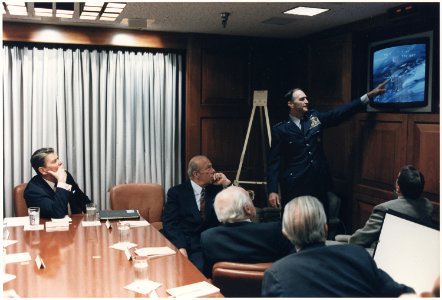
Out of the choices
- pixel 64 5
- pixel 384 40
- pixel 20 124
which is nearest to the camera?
pixel 64 5

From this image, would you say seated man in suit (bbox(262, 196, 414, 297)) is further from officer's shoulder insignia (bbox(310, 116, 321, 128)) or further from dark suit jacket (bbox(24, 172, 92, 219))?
officer's shoulder insignia (bbox(310, 116, 321, 128))

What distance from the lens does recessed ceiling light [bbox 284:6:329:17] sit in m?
3.96

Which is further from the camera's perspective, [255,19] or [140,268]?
[255,19]

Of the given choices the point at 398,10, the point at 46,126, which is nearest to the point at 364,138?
the point at 398,10

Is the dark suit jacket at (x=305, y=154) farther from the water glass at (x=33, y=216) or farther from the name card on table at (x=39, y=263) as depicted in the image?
the name card on table at (x=39, y=263)

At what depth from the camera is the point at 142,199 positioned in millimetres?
4613

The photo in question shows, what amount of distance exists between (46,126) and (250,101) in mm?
2064

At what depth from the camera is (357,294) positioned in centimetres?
185

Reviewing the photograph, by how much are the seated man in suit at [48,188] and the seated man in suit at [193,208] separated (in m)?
0.73

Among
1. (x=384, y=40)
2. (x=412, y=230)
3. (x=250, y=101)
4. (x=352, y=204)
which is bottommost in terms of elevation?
(x=352, y=204)

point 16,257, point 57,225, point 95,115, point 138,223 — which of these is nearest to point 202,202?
point 138,223

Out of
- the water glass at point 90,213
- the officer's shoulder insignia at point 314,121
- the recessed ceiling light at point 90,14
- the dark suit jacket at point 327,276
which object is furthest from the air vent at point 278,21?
the dark suit jacket at point 327,276

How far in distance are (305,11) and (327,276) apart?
2716 millimetres

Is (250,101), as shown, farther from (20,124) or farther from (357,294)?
(357,294)
